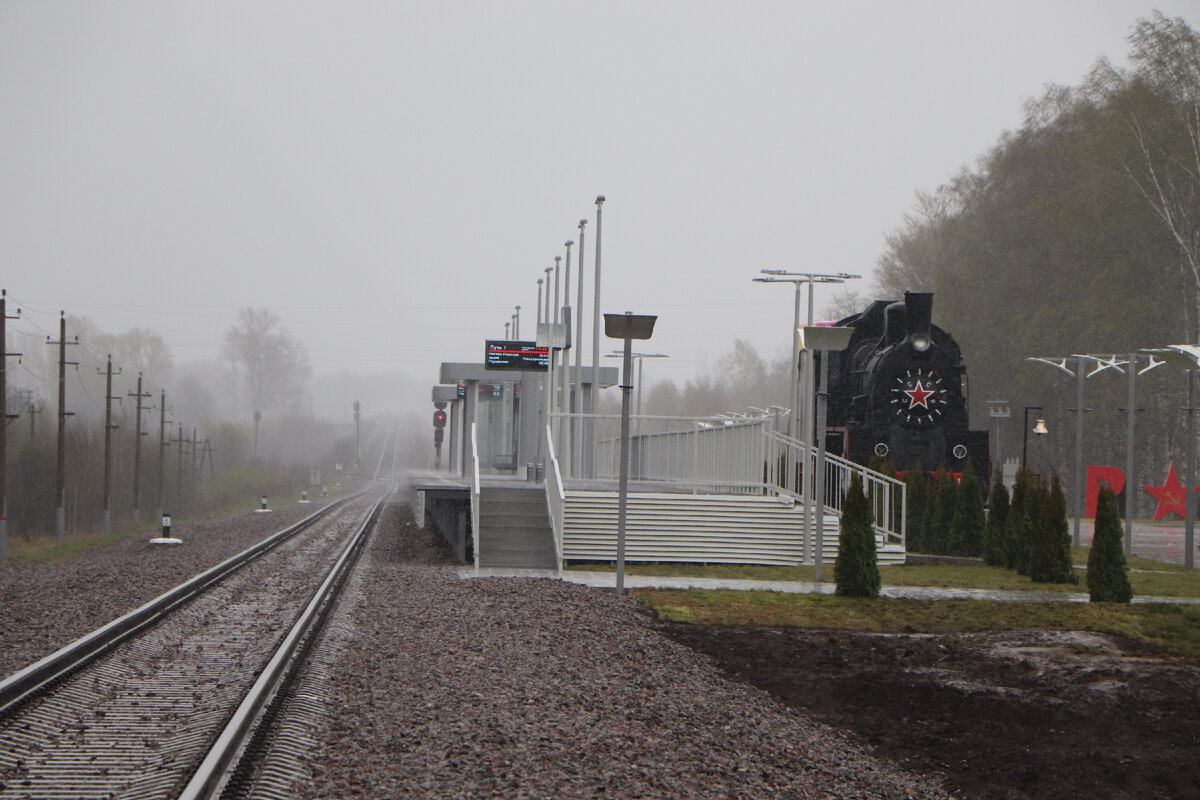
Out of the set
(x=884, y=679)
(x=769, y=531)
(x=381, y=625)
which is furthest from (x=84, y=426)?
(x=884, y=679)

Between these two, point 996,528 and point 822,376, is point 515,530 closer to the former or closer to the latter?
point 822,376

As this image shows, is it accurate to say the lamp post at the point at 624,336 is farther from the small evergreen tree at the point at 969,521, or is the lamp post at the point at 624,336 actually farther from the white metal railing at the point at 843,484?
the small evergreen tree at the point at 969,521

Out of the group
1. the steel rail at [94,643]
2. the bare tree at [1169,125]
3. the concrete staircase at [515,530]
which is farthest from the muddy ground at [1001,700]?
the bare tree at [1169,125]

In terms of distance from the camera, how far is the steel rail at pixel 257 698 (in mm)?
6273

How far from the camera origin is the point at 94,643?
11312 mm

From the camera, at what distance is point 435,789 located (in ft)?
20.8

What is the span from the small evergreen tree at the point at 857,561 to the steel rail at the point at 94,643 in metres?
8.82

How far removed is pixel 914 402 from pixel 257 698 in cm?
2391

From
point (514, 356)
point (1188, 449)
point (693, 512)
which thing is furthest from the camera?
point (514, 356)

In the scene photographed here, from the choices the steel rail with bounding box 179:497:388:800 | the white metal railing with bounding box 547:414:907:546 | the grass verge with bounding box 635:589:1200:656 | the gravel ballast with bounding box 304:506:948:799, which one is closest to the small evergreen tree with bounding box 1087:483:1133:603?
the grass verge with bounding box 635:589:1200:656

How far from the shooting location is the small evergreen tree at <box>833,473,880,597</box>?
16875 mm

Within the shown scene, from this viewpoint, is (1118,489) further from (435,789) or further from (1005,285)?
(435,789)

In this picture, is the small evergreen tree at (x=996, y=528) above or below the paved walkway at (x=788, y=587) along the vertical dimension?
above

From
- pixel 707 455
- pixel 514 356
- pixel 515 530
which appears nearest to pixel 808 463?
pixel 707 455
